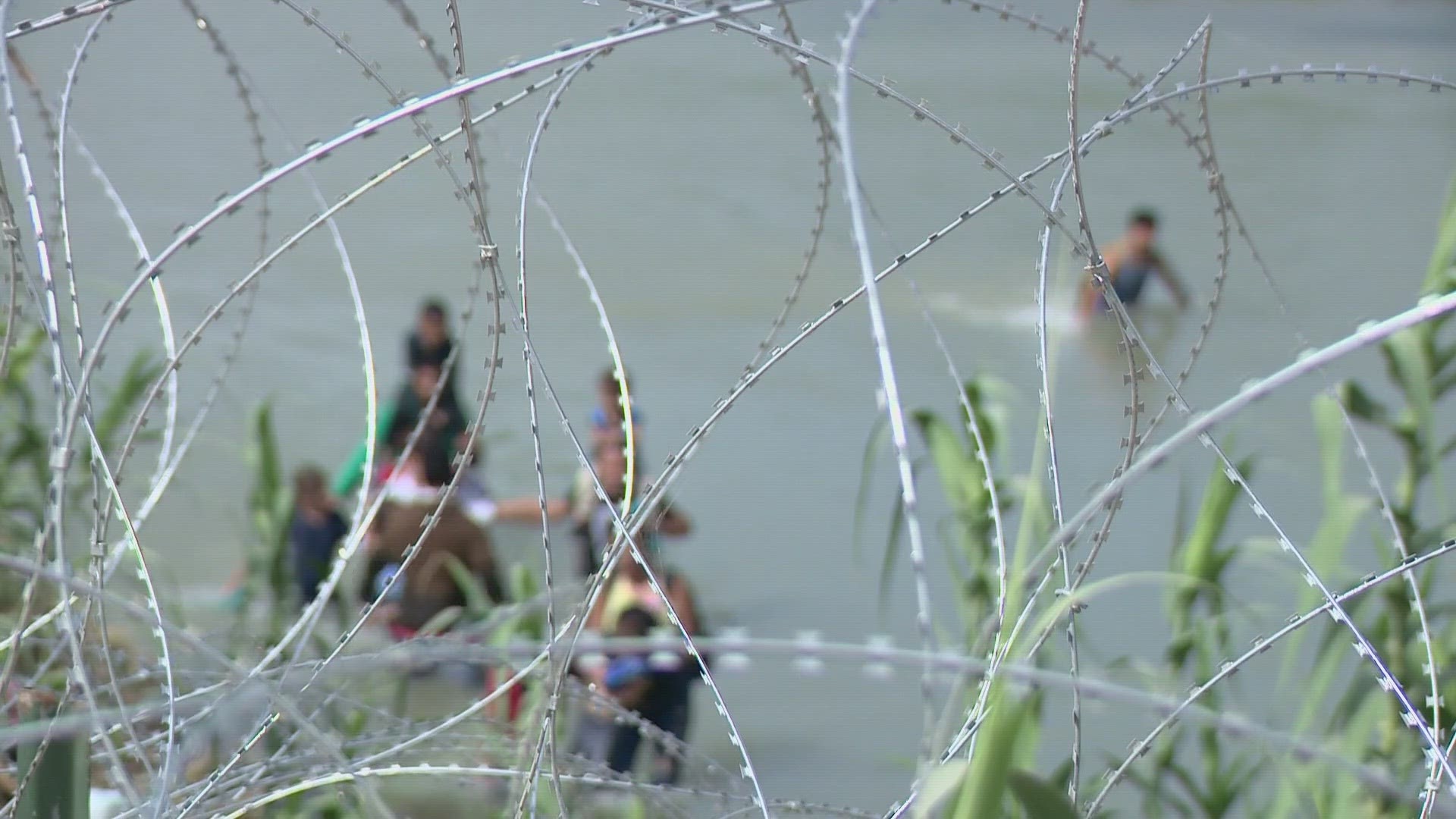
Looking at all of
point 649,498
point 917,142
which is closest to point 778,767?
point 649,498

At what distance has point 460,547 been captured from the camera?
9.92 ft

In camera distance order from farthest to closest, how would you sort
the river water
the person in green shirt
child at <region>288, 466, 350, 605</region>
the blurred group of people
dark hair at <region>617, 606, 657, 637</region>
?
the river water → the person in green shirt → child at <region>288, 466, 350, 605</region> → the blurred group of people → dark hair at <region>617, 606, 657, 637</region>

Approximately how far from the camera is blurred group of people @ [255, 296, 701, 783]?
2562 millimetres

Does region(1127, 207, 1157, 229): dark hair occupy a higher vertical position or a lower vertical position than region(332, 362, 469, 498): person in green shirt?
higher

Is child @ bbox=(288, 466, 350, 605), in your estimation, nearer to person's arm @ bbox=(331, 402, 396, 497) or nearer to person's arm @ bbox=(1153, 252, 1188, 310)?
person's arm @ bbox=(331, 402, 396, 497)

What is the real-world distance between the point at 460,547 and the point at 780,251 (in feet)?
10.7

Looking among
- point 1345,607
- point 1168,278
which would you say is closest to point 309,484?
point 1345,607

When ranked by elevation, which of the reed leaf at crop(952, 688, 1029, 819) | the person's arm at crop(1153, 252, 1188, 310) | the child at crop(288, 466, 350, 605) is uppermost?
the reed leaf at crop(952, 688, 1029, 819)

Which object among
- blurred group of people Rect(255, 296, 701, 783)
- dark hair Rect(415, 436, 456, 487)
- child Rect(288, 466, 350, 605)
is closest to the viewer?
blurred group of people Rect(255, 296, 701, 783)

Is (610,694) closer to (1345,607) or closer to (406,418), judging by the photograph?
(406,418)

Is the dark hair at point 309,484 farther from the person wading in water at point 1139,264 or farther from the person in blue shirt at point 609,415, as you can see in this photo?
the person wading in water at point 1139,264

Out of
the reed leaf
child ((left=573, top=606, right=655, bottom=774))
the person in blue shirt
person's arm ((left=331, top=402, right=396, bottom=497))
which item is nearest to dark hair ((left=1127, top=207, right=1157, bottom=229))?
the person in blue shirt

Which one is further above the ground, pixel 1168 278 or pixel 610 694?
pixel 1168 278

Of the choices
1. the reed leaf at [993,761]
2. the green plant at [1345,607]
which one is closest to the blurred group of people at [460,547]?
the green plant at [1345,607]
